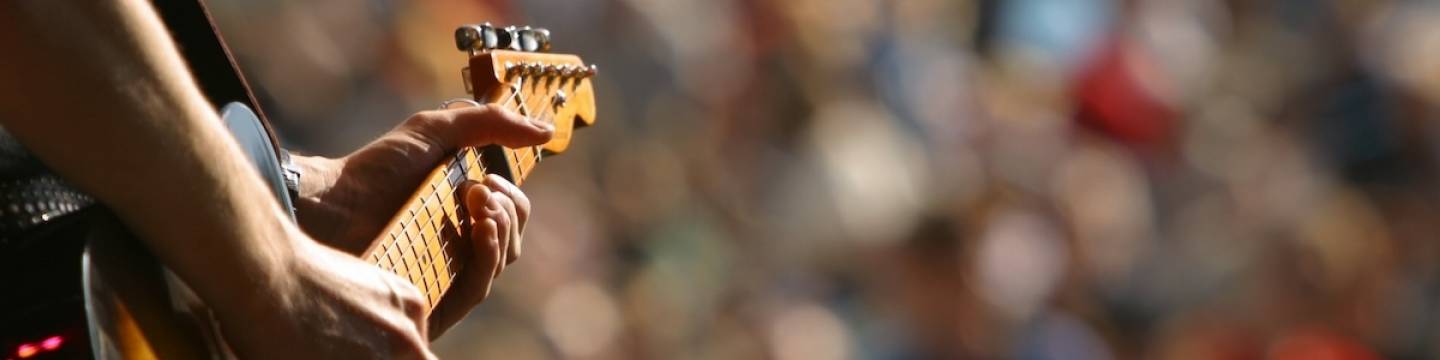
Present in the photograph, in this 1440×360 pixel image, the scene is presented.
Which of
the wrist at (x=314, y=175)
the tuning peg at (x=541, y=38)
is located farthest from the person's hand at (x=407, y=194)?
the tuning peg at (x=541, y=38)

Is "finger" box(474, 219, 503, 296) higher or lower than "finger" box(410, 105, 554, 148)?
lower

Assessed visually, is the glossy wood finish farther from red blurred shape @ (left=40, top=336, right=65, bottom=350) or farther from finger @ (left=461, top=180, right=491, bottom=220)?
red blurred shape @ (left=40, top=336, right=65, bottom=350)

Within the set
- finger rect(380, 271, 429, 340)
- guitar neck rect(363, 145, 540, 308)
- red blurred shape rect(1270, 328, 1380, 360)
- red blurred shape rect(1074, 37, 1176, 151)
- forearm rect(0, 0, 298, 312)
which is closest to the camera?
forearm rect(0, 0, 298, 312)

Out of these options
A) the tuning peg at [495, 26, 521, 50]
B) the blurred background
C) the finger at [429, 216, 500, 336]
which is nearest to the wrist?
the finger at [429, 216, 500, 336]

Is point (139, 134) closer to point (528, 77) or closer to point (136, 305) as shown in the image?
point (136, 305)

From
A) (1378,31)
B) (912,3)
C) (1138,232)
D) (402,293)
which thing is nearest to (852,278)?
(912,3)

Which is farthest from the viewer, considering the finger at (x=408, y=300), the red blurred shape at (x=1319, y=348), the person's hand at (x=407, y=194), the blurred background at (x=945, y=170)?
the red blurred shape at (x=1319, y=348)

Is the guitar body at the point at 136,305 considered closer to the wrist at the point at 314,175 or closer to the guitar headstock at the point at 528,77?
the wrist at the point at 314,175
